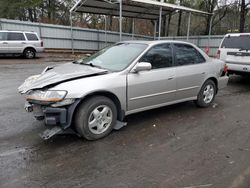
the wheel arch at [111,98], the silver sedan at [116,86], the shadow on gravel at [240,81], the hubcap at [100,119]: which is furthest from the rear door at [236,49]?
the hubcap at [100,119]

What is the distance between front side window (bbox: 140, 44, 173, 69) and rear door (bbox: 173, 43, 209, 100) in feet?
0.67

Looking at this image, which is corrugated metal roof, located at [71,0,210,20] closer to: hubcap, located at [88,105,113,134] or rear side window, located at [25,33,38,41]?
rear side window, located at [25,33,38,41]

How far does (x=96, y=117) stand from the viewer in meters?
4.00

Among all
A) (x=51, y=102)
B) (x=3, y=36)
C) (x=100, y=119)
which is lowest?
(x=100, y=119)

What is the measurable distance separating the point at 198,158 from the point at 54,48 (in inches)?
786

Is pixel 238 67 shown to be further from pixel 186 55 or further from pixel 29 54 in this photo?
pixel 29 54

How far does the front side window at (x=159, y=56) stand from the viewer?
4.77 meters

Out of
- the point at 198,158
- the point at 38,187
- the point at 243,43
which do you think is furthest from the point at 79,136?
the point at 243,43

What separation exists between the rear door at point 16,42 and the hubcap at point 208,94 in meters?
13.8

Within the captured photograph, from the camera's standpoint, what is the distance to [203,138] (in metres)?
4.20

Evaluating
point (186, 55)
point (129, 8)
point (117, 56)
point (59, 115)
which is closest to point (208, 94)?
point (186, 55)

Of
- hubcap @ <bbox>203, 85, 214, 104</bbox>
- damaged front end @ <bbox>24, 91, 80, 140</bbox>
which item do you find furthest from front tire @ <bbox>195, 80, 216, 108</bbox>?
damaged front end @ <bbox>24, 91, 80, 140</bbox>

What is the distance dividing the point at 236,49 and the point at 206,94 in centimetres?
351

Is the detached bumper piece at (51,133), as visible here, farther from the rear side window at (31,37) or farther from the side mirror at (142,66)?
the rear side window at (31,37)
